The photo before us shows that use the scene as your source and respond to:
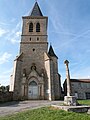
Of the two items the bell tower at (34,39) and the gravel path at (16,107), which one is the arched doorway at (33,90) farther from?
the gravel path at (16,107)

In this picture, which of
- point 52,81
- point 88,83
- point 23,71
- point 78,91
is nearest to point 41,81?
point 52,81

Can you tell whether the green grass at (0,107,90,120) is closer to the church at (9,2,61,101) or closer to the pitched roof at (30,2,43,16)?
the church at (9,2,61,101)

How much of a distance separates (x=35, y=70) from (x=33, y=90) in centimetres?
369

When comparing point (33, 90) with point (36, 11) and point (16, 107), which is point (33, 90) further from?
point (36, 11)

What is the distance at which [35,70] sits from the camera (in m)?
25.4

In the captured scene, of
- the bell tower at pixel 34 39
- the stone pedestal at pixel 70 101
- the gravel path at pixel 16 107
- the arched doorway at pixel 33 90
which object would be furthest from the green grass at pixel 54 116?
the bell tower at pixel 34 39

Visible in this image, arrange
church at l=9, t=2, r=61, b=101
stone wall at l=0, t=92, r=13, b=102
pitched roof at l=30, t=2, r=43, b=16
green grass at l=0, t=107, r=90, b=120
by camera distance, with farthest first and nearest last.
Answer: pitched roof at l=30, t=2, r=43, b=16, church at l=9, t=2, r=61, b=101, stone wall at l=0, t=92, r=13, b=102, green grass at l=0, t=107, r=90, b=120

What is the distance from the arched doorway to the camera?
79.2 feet

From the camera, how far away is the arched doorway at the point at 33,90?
2412cm

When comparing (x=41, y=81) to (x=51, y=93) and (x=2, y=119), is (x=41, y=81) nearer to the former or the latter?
(x=51, y=93)

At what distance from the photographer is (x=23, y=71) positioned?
986 inches

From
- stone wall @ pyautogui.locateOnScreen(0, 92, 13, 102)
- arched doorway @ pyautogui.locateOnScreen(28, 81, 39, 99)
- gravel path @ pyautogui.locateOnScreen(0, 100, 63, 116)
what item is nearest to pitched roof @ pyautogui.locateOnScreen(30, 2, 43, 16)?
arched doorway @ pyautogui.locateOnScreen(28, 81, 39, 99)

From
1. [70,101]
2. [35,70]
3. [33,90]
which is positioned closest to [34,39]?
[35,70]

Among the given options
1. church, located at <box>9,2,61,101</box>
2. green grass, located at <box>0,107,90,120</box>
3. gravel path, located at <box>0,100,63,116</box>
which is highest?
church, located at <box>9,2,61,101</box>
